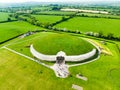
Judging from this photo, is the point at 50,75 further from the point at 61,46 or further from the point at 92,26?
the point at 92,26

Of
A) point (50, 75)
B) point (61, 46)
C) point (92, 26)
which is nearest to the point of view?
point (50, 75)

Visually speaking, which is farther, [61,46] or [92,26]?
[92,26]

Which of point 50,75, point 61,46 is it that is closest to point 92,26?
point 61,46

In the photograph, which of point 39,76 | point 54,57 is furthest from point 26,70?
point 54,57

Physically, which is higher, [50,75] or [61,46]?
[61,46]

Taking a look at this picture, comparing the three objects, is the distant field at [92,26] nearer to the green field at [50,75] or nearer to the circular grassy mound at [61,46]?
the circular grassy mound at [61,46]

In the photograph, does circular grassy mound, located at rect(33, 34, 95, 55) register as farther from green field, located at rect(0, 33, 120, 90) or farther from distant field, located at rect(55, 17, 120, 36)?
distant field, located at rect(55, 17, 120, 36)

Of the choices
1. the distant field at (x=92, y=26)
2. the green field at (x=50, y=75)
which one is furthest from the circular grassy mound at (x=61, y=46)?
the distant field at (x=92, y=26)

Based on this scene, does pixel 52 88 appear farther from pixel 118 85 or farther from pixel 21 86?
pixel 118 85
